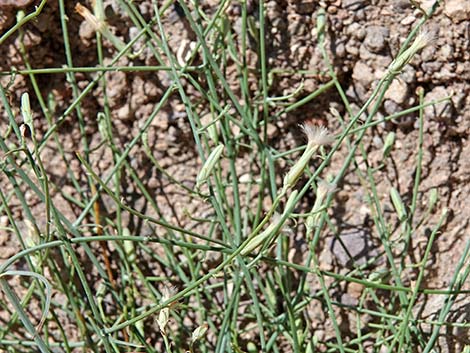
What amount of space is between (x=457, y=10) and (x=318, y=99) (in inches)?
12.4

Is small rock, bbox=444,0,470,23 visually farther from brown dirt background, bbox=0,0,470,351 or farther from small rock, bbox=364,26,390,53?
small rock, bbox=364,26,390,53

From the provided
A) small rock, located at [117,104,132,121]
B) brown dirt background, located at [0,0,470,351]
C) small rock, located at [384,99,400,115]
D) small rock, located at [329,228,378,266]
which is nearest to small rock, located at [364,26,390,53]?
brown dirt background, located at [0,0,470,351]

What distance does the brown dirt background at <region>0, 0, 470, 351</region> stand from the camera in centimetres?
141

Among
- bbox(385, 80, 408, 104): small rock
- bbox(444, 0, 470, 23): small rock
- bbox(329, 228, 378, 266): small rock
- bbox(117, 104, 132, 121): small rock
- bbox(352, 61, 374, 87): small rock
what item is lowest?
bbox(329, 228, 378, 266): small rock

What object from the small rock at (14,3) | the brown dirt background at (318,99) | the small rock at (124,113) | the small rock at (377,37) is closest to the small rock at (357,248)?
the brown dirt background at (318,99)

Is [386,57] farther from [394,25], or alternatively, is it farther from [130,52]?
[130,52]

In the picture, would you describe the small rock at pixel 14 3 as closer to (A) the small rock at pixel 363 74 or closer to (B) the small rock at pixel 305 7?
(B) the small rock at pixel 305 7

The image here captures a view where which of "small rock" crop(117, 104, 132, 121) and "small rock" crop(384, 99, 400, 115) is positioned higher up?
"small rock" crop(117, 104, 132, 121)

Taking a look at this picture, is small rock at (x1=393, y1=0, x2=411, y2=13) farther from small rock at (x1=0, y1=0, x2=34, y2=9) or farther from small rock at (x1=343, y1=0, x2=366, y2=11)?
small rock at (x1=0, y1=0, x2=34, y2=9)

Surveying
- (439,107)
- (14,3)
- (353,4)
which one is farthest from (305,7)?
(14,3)

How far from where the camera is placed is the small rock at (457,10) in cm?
135

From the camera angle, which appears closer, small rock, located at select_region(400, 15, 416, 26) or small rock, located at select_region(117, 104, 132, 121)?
small rock, located at select_region(400, 15, 416, 26)

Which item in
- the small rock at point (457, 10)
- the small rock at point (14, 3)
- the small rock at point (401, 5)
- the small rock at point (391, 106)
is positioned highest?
the small rock at point (14, 3)

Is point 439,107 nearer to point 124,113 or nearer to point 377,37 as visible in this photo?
point 377,37
